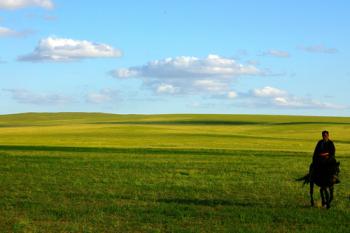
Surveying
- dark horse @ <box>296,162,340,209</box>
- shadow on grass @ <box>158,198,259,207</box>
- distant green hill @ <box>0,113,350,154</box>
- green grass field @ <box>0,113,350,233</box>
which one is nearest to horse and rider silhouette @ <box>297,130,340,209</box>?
dark horse @ <box>296,162,340,209</box>

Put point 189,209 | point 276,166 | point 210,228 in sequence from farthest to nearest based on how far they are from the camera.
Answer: point 276,166 → point 189,209 → point 210,228

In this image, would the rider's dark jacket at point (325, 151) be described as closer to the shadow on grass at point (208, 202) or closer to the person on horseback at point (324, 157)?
the person on horseback at point (324, 157)

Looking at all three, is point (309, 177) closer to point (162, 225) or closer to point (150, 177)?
point (162, 225)

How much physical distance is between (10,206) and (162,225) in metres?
5.29

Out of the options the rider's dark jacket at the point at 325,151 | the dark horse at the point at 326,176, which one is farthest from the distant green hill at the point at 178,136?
the rider's dark jacket at the point at 325,151

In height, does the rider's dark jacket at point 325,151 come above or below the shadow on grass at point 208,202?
above

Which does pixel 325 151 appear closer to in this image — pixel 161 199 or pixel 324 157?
pixel 324 157

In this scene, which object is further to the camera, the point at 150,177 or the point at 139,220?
the point at 150,177

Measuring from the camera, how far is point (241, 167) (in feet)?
118

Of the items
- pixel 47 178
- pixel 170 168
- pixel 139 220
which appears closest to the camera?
pixel 139 220

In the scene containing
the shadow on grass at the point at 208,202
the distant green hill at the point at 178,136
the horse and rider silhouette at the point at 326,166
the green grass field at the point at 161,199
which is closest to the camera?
the green grass field at the point at 161,199

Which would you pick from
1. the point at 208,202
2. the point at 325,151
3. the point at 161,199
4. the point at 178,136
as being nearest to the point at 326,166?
the point at 325,151

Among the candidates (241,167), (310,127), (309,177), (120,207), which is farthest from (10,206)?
(310,127)

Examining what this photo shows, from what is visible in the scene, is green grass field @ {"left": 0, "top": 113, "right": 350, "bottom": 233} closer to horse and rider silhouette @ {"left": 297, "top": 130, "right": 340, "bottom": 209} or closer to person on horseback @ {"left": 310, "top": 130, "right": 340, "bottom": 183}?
horse and rider silhouette @ {"left": 297, "top": 130, "right": 340, "bottom": 209}
